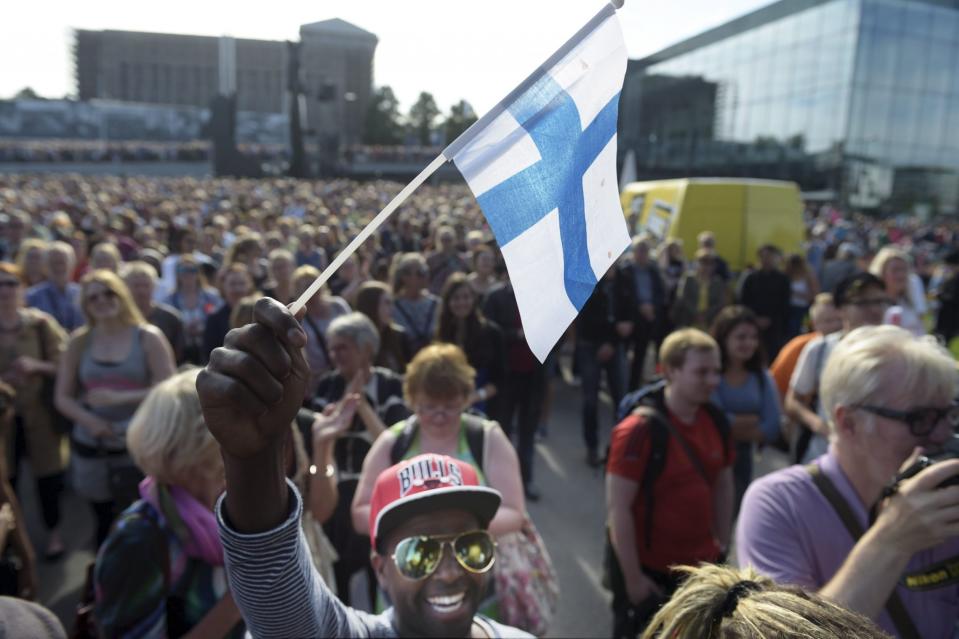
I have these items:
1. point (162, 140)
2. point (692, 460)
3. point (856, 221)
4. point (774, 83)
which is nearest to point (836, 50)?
point (774, 83)

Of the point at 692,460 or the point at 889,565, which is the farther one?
the point at 692,460

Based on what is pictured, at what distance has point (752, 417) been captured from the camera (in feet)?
11.4

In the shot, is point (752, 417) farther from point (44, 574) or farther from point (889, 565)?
point (44, 574)

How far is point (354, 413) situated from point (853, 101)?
31574mm

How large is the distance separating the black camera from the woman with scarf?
1690 millimetres

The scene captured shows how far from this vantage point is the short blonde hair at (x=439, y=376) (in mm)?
2508

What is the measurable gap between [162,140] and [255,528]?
65.2 metres

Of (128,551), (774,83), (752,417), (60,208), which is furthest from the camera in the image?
(774,83)

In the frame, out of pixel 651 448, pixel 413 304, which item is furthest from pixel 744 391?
pixel 413 304

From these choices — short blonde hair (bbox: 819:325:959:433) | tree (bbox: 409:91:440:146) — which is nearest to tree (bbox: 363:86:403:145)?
tree (bbox: 409:91:440:146)

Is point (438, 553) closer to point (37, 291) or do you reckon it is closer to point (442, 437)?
point (442, 437)

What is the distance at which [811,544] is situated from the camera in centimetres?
165

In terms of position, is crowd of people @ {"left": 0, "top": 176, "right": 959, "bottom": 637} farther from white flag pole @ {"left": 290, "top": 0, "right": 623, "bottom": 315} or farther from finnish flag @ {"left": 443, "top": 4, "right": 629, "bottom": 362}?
finnish flag @ {"left": 443, "top": 4, "right": 629, "bottom": 362}

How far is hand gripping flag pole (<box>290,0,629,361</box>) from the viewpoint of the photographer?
1257 mm
